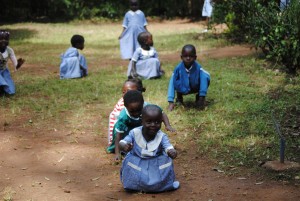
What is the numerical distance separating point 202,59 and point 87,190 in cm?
681

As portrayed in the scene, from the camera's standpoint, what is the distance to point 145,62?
8.88 m

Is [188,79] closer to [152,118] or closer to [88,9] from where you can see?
[152,118]

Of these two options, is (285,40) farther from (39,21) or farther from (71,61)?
(39,21)

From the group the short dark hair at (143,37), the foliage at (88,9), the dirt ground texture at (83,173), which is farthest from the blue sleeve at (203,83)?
the foliage at (88,9)

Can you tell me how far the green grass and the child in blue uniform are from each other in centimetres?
91

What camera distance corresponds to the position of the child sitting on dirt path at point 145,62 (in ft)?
→ 29.0

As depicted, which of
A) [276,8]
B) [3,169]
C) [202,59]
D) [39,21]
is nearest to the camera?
[3,169]

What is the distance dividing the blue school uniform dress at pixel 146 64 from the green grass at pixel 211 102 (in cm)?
23

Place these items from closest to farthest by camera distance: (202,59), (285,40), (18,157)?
(18,157), (285,40), (202,59)

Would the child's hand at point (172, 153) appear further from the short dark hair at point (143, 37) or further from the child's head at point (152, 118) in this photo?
the short dark hair at point (143, 37)

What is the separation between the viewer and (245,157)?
495 cm

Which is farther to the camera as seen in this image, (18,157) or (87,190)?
(18,157)

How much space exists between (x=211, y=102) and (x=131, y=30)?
4567 mm

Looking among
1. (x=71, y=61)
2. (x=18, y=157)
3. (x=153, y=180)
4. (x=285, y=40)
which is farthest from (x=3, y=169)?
(x=285, y=40)
